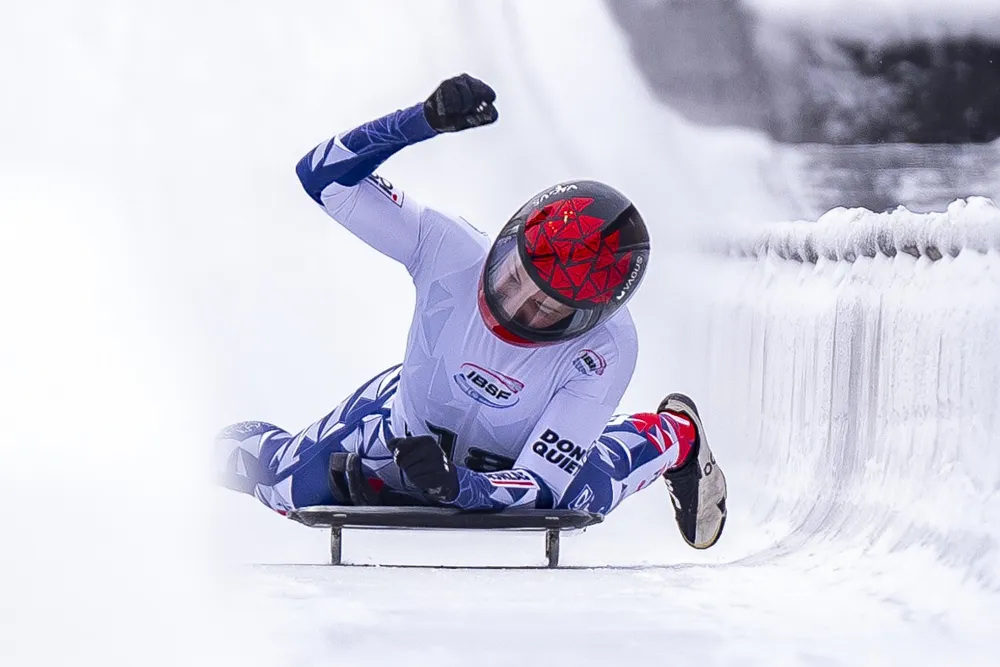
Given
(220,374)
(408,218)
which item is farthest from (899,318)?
(220,374)

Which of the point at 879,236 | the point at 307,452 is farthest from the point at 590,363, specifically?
the point at 879,236

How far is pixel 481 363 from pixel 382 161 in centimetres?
57

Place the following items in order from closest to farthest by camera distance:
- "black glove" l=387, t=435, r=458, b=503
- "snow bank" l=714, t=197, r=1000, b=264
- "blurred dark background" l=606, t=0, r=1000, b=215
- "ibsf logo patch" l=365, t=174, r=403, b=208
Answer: "black glove" l=387, t=435, r=458, b=503
"ibsf logo patch" l=365, t=174, r=403, b=208
"snow bank" l=714, t=197, r=1000, b=264
"blurred dark background" l=606, t=0, r=1000, b=215

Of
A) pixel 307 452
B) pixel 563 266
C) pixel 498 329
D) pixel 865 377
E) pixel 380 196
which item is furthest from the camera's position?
pixel 865 377

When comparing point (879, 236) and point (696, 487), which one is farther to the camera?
point (879, 236)

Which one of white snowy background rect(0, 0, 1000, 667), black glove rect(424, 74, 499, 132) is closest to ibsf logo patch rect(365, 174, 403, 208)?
black glove rect(424, 74, 499, 132)

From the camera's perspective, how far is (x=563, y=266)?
294cm

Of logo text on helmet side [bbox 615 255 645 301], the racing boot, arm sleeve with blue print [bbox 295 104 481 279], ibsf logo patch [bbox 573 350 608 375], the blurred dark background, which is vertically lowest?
the racing boot

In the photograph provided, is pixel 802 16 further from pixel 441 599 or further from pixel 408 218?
pixel 441 599

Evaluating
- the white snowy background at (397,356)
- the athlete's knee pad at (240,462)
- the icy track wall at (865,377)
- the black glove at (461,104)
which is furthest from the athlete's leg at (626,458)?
the black glove at (461,104)

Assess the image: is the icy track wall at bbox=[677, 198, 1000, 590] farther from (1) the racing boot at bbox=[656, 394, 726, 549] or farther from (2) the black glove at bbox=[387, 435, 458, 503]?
(2) the black glove at bbox=[387, 435, 458, 503]

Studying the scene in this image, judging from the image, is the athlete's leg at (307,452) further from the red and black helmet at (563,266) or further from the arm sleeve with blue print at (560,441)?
the red and black helmet at (563,266)

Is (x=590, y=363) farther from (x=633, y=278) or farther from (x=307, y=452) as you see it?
(x=307, y=452)

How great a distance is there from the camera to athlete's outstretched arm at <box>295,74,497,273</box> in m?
2.85
